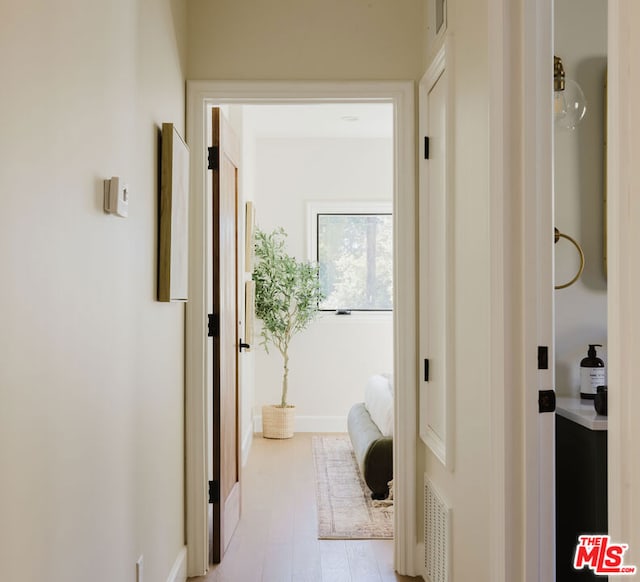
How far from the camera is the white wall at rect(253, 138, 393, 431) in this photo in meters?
6.15

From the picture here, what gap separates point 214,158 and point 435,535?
1994 millimetres

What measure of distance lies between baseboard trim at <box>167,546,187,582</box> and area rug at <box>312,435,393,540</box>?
0.88 meters

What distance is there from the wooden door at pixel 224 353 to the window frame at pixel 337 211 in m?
2.48

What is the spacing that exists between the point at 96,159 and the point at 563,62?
1.96 m

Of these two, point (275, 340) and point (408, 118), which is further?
point (275, 340)

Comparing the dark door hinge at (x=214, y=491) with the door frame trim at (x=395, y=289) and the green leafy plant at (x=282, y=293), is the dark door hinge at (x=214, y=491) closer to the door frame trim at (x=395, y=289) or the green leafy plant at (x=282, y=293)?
the door frame trim at (x=395, y=289)

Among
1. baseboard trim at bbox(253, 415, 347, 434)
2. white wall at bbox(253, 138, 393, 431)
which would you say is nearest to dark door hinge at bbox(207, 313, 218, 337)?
white wall at bbox(253, 138, 393, 431)

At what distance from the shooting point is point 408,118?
295 cm

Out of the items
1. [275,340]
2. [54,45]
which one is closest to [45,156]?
[54,45]

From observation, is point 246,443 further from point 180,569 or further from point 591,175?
point 591,175

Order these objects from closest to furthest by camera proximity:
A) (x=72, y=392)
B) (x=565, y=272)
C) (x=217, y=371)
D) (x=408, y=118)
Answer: (x=72, y=392), (x=565, y=272), (x=408, y=118), (x=217, y=371)

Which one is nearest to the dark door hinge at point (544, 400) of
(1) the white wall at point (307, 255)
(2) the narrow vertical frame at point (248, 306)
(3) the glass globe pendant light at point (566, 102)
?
(3) the glass globe pendant light at point (566, 102)

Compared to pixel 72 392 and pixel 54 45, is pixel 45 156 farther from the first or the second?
pixel 72 392

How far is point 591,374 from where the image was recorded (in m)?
2.38
